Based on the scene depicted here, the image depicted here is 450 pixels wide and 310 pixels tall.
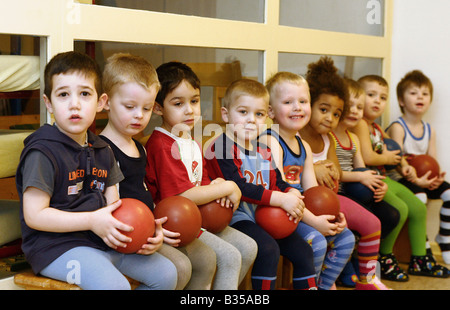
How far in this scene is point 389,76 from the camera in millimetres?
4688

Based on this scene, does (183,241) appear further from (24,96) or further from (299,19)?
(299,19)

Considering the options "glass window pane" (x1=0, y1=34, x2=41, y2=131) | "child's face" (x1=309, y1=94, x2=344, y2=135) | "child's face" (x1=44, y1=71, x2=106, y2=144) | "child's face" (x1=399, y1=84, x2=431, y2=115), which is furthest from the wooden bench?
"child's face" (x1=399, y1=84, x2=431, y2=115)

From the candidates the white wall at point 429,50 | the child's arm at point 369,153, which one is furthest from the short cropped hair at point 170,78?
the white wall at point 429,50

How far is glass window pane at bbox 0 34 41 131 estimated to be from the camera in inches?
91.7

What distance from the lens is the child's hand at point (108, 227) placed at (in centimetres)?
205

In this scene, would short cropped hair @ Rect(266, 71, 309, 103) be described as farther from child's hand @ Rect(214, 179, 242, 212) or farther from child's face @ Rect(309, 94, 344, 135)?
child's hand @ Rect(214, 179, 242, 212)

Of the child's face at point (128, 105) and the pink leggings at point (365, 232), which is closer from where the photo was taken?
the child's face at point (128, 105)

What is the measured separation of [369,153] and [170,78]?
1743 millimetres

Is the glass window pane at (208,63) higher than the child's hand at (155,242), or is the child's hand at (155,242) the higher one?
the glass window pane at (208,63)

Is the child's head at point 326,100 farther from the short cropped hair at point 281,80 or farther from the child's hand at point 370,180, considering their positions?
the child's hand at point 370,180

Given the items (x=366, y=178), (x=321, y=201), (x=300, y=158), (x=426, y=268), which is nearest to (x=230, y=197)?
(x=321, y=201)

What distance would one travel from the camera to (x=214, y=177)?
9.59ft

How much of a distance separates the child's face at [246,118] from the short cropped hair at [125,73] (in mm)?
606

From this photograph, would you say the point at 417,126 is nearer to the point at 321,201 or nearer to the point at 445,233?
the point at 445,233
